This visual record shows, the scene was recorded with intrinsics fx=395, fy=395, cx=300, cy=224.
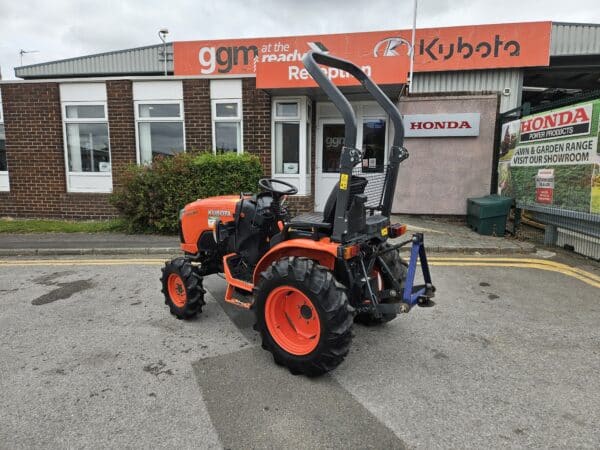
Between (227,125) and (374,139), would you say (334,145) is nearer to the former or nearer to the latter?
(374,139)

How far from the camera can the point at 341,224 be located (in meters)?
2.94

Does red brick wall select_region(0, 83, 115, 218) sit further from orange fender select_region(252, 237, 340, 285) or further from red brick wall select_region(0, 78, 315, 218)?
orange fender select_region(252, 237, 340, 285)

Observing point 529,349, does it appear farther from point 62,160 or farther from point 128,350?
point 62,160

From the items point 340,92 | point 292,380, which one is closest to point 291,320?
point 292,380

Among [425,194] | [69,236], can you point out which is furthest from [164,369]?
[425,194]

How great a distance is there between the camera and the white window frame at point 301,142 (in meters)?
9.48

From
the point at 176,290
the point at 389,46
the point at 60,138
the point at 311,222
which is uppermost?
the point at 389,46

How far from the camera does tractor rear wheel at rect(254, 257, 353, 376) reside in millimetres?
2793

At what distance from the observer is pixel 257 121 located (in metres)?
9.55

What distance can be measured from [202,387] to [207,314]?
4.71ft

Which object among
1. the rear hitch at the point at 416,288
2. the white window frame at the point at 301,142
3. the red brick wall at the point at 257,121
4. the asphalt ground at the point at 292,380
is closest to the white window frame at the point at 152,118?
the red brick wall at the point at 257,121

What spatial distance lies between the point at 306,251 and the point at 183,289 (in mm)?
1574

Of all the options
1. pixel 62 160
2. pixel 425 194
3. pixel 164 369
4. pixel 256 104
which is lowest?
pixel 164 369

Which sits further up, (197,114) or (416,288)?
(197,114)
